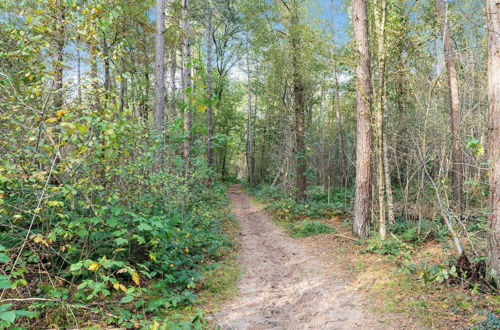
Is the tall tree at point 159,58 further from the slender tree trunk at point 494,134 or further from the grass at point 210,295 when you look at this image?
the slender tree trunk at point 494,134

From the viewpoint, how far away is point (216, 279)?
496 cm

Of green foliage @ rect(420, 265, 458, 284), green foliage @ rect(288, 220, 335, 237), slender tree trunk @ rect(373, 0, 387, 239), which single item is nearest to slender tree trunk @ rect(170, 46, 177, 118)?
green foliage @ rect(288, 220, 335, 237)

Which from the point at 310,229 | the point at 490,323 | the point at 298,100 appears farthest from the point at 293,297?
the point at 298,100

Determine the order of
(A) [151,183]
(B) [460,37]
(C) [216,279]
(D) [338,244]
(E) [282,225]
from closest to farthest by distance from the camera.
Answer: (C) [216,279], (A) [151,183], (D) [338,244], (E) [282,225], (B) [460,37]

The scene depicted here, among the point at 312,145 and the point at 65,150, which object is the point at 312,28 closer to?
the point at 312,145

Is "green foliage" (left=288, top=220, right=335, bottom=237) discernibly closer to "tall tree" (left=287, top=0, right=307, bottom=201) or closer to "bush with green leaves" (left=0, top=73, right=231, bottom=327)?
"bush with green leaves" (left=0, top=73, right=231, bottom=327)

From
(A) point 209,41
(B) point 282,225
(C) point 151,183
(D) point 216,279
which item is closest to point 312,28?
(A) point 209,41

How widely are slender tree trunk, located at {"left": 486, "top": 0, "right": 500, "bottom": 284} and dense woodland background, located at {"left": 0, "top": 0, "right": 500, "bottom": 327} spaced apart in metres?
0.02

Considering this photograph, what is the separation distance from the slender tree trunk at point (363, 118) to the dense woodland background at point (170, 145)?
0.04 meters

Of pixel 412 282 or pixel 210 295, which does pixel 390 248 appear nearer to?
pixel 412 282

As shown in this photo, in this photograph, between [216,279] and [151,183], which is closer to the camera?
[216,279]

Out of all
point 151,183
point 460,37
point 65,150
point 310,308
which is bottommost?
point 310,308

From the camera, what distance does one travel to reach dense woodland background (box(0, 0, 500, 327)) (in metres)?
3.40

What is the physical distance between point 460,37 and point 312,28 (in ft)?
21.1
